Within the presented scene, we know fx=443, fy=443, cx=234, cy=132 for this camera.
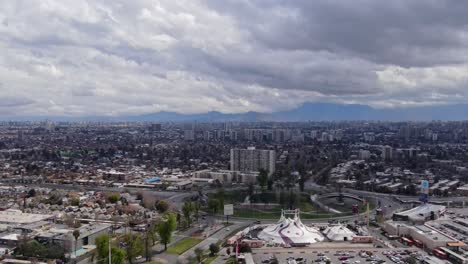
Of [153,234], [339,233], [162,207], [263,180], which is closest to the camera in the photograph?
[153,234]

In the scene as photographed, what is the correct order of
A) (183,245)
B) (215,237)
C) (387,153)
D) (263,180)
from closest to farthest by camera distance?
(183,245), (215,237), (263,180), (387,153)

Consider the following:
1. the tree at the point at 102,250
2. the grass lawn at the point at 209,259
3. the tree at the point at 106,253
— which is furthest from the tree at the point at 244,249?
the tree at the point at 102,250

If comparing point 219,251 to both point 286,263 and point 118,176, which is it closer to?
point 286,263

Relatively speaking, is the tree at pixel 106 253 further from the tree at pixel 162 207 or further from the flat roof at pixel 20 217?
the tree at pixel 162 207

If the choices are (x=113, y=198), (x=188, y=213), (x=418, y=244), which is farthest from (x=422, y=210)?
(x=113, y=198)

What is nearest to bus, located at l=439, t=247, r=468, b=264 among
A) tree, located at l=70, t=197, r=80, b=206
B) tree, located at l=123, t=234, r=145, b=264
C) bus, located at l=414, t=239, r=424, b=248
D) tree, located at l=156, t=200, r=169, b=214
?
bus, located at l=414, t=239, r=424, b=248

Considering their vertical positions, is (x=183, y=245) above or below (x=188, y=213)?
below

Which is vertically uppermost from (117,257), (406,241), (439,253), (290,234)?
(117,257)

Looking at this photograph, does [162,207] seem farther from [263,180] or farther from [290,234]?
[263,180]
